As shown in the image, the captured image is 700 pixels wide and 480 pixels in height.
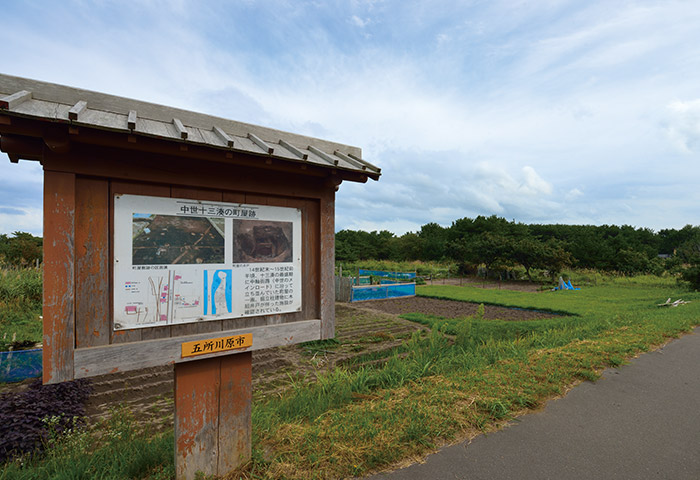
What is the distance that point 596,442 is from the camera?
3.29 meters

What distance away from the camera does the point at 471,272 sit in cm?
3681

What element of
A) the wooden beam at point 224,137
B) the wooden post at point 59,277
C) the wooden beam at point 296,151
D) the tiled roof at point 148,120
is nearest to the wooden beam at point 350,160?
the tiled roof at point 148,120

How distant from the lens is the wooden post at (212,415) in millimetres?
2626

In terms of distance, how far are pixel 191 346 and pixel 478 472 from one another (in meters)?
2.33

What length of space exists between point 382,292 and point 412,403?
49.5 feet

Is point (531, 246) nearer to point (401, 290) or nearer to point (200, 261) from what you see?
point (401, 290)

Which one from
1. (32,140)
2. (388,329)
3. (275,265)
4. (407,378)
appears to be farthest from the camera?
(388,329)

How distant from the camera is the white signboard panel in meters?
2.40

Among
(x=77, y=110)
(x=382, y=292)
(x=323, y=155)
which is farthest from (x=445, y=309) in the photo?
(x=77, y=110)

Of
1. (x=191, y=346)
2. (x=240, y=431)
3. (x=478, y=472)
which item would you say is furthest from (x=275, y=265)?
(x=478, y=472)

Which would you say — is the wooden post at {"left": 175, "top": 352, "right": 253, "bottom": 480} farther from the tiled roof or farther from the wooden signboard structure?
the tiled roof

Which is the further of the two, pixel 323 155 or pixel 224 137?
pixel 323 155

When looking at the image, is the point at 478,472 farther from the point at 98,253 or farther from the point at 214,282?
the point at 98,253

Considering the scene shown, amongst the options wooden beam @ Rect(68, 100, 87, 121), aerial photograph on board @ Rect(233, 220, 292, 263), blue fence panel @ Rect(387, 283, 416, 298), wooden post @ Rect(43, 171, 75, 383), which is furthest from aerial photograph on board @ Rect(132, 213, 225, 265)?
blue fence panel @ Rect(387, 283, 416, 298)
